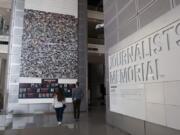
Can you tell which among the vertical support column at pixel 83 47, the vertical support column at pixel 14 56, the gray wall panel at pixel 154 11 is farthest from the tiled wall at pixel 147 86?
the vertical support column at pixel 14 56

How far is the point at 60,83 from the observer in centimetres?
1061

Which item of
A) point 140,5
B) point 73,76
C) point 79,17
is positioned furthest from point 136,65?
point 79,17

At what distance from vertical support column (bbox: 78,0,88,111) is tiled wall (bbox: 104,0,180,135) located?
201 inches

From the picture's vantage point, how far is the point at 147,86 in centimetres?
390

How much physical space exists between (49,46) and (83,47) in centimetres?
230

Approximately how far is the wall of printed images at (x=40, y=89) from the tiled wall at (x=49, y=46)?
1.62 ft

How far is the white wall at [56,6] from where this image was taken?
431 inches

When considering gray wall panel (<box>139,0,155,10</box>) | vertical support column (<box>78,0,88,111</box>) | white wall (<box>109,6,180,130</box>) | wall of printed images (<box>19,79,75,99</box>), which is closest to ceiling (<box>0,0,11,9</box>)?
vertical support column (<box>78,0,88,111</box>)

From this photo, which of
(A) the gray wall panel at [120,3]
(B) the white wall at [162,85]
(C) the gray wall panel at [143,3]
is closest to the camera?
(B) the white wall at [162,85]

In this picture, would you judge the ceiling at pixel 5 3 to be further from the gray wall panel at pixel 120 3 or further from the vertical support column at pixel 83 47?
the gray wall panel at pixel 120 3

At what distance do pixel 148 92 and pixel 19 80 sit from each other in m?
8.17

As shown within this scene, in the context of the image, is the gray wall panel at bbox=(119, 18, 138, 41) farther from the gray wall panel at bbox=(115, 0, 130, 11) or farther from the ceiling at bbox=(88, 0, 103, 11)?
the ceiling at bbox=(88, 0, 103, 11)

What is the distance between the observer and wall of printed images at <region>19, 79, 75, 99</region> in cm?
989

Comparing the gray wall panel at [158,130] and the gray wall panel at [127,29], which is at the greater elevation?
the gray wall panel at [127,29]
